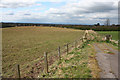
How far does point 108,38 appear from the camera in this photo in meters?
19.6

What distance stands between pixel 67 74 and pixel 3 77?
3367mm

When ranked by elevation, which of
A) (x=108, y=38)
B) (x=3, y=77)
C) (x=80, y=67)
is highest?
(x=108, y=38)

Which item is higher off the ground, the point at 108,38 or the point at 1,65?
the point at 108,38

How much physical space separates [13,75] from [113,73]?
17.0 feet

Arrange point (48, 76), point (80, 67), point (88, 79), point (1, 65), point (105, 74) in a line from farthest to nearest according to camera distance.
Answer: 1. point (1, 65)
2. point (80, 67)
3. point (48, 76)
4. point (105, 74)
5. point (88, 79)

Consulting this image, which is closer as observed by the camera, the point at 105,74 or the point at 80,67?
the point at 105,74

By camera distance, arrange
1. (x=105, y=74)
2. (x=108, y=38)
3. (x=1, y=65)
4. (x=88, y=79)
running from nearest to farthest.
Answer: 1. (x=88, y=79)
2. (x=105, y=74)
3. (x=1, y=65)
4. (x=108, y=38)

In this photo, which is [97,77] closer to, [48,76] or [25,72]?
[48,76]

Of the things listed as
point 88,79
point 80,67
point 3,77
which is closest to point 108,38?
point 80,67

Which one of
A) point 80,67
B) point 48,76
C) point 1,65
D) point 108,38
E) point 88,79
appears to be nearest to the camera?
point 88,79

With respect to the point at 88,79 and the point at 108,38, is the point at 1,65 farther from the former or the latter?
the point at 108,38

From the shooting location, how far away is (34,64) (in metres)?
8.41

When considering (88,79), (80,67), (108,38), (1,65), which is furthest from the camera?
(108,38)

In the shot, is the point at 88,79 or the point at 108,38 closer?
the point at 88,79
